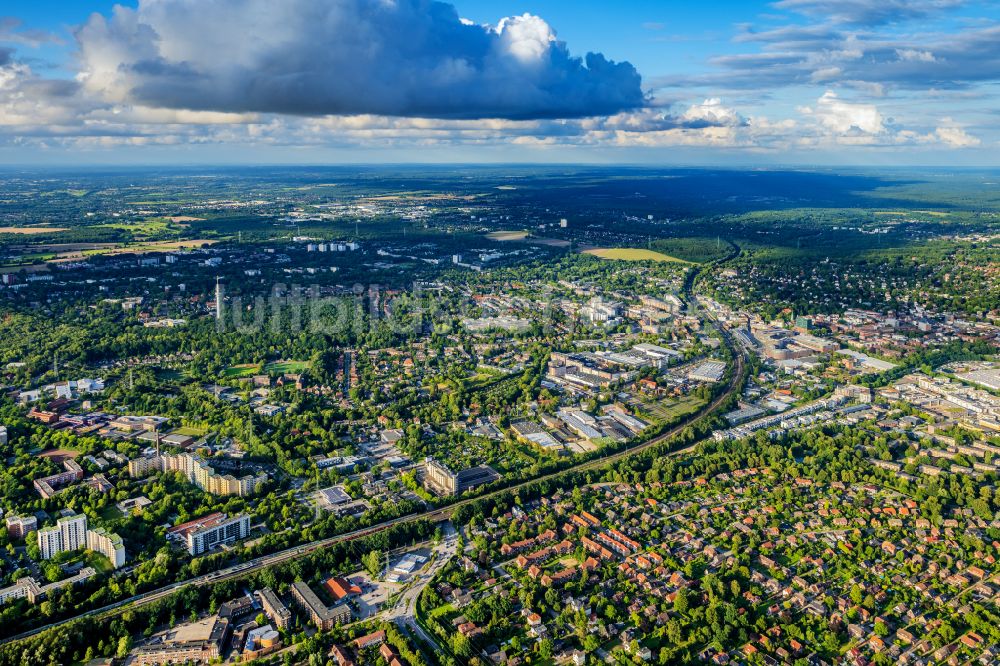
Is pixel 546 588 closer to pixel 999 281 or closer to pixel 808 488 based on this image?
pixel 808 488

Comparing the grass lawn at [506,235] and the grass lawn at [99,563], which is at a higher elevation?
the grass lawn at [506,235]

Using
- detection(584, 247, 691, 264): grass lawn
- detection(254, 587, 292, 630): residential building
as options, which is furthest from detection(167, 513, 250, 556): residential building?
detection(584, 247, 691, 264): grass lawn

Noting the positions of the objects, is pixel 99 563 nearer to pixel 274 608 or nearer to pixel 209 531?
pixel 209 531

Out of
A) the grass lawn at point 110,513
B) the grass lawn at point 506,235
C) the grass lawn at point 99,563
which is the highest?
the grass lawn at point 506,235

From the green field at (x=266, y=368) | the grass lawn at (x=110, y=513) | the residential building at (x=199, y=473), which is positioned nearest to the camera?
the grass lawn at (x=110, y=513)

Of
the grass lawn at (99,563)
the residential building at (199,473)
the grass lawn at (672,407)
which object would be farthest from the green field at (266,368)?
the grass lawn at (672,407)

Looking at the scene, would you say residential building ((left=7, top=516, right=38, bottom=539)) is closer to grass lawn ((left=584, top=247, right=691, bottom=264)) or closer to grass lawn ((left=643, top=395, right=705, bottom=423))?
grass lawn ((left=643, top=395, right=705, bottom=423))

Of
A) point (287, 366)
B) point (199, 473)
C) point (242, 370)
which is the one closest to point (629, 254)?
point (287, 366)

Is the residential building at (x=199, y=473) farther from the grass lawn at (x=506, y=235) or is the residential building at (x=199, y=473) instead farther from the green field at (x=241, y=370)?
the grass lawn at (x=506, y=235)
